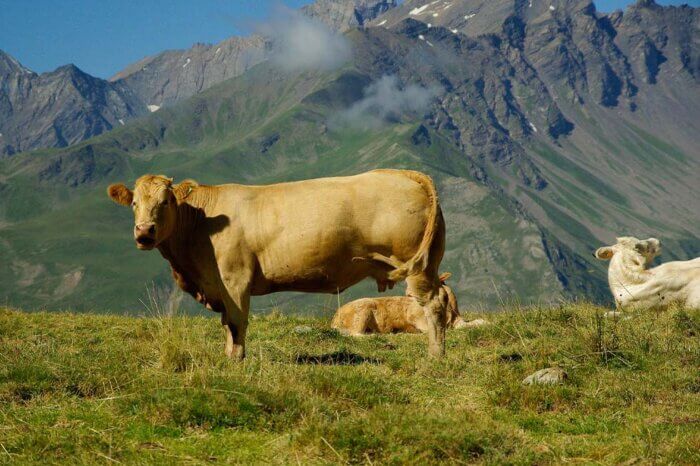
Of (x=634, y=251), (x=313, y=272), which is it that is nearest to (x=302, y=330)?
(x=313, y=272)

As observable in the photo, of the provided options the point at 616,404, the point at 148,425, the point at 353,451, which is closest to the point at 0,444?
the point at 148,425

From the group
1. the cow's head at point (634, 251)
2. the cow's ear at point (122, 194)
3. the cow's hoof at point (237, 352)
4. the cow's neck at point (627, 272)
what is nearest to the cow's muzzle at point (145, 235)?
the cow's ear at point (122, 194)

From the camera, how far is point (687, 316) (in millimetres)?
14648

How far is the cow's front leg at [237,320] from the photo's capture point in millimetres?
12656

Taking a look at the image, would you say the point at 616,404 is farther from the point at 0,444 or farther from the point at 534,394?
the point at 0,444

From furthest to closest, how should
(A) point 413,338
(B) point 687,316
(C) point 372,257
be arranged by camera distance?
(A) point 413,338 → (B) point 687,316 → (C) point 372,257

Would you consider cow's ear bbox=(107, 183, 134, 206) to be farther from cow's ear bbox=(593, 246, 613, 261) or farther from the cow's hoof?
cow's ear bbox=(593, 246, 613, 261)

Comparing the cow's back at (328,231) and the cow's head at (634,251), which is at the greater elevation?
the cow's back at (328,231)

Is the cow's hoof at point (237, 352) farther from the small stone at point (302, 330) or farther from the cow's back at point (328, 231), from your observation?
the small stone at point (302, 330)

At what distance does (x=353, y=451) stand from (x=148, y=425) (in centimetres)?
221

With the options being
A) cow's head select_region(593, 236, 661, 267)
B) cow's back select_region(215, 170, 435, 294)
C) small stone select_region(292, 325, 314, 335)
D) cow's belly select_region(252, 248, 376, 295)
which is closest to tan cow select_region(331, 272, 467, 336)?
small stone select_region(292, 325, 314, 335)

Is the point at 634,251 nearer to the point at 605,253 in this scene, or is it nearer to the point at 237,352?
the point at 605,253

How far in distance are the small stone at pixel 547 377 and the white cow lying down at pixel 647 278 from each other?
643 centimetres

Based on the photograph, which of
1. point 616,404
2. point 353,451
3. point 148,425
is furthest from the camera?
point 616,404
